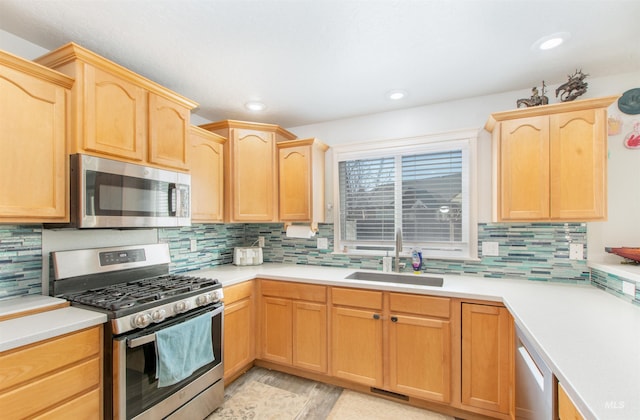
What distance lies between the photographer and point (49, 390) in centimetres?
121

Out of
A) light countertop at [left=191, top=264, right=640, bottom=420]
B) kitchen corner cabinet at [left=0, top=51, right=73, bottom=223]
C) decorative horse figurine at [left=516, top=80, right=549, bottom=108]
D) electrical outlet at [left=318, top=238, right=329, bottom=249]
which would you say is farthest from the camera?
electrical outlet at [left=318, top=238, right=329, bottom=249]

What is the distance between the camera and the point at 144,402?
4.99 ft

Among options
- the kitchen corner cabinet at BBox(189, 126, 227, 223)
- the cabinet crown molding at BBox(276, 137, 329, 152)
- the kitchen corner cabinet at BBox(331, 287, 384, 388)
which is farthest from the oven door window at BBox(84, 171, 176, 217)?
the kitchen corner cabinet at BBox(331, 287, 384, 388)

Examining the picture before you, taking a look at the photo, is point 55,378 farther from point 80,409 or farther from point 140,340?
point 140,340

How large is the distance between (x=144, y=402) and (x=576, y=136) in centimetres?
313

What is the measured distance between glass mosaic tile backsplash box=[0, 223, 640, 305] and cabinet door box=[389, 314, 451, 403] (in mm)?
666

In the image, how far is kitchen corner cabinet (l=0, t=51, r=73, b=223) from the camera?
133cm

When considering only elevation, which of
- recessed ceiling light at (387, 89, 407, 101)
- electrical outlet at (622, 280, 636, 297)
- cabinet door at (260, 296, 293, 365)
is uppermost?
recessed ceiling light at (387, 89, 407, 101)

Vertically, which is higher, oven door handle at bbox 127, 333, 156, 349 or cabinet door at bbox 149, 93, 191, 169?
cabinet door at bbox 149, 93, 191, 169

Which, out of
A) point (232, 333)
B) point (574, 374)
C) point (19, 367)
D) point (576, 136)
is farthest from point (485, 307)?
point (19, 367)

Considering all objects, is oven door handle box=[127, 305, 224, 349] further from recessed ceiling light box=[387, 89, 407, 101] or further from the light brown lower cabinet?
recessed ceiling light box=[387, 89, 407, 101]

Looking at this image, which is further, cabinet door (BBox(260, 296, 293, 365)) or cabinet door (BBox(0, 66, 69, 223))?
cabinet door (BBox(260, 296, 293, 365))

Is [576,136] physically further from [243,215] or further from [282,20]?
[243,215]

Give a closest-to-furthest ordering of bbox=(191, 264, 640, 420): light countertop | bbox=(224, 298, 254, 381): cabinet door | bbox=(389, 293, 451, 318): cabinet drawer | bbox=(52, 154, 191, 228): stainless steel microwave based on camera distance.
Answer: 1. bbox=(191, 264, 640, 420): light countertop
2. bbox=(52, 154, 191, 228): stainless steel microwave
3. bbox=(389, 293, 451, 318): cabinet drawer
4. bbox=(224, 298, 254, 381): cabinet door
